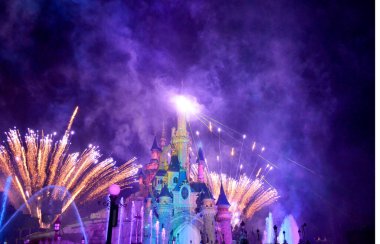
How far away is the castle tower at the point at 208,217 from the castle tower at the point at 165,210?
587 cm

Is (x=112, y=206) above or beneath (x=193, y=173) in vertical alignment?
beneath

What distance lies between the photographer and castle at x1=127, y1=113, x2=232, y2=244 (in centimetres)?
4969

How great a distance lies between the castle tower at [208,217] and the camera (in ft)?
164

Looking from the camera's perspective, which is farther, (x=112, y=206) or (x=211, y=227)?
(x=211, y=227)

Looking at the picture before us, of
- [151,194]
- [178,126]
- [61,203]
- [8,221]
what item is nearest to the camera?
[8,221]

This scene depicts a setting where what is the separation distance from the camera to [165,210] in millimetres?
50781

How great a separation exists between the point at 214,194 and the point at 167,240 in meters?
13.8

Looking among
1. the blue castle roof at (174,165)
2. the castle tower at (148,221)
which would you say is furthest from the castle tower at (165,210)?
the blue castle roof at (174,165)

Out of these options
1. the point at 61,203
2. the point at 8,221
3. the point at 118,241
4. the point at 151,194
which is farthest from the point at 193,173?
the point at 8,221

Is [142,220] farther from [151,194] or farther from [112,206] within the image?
[112,206]

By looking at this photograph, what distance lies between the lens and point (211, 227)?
50812mm

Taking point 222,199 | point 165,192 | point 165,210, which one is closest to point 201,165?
point 222,199

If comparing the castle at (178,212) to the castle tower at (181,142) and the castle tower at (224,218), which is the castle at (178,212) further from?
the castle tower at (181,142)

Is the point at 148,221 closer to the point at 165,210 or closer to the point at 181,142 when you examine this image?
the point at 165,210
